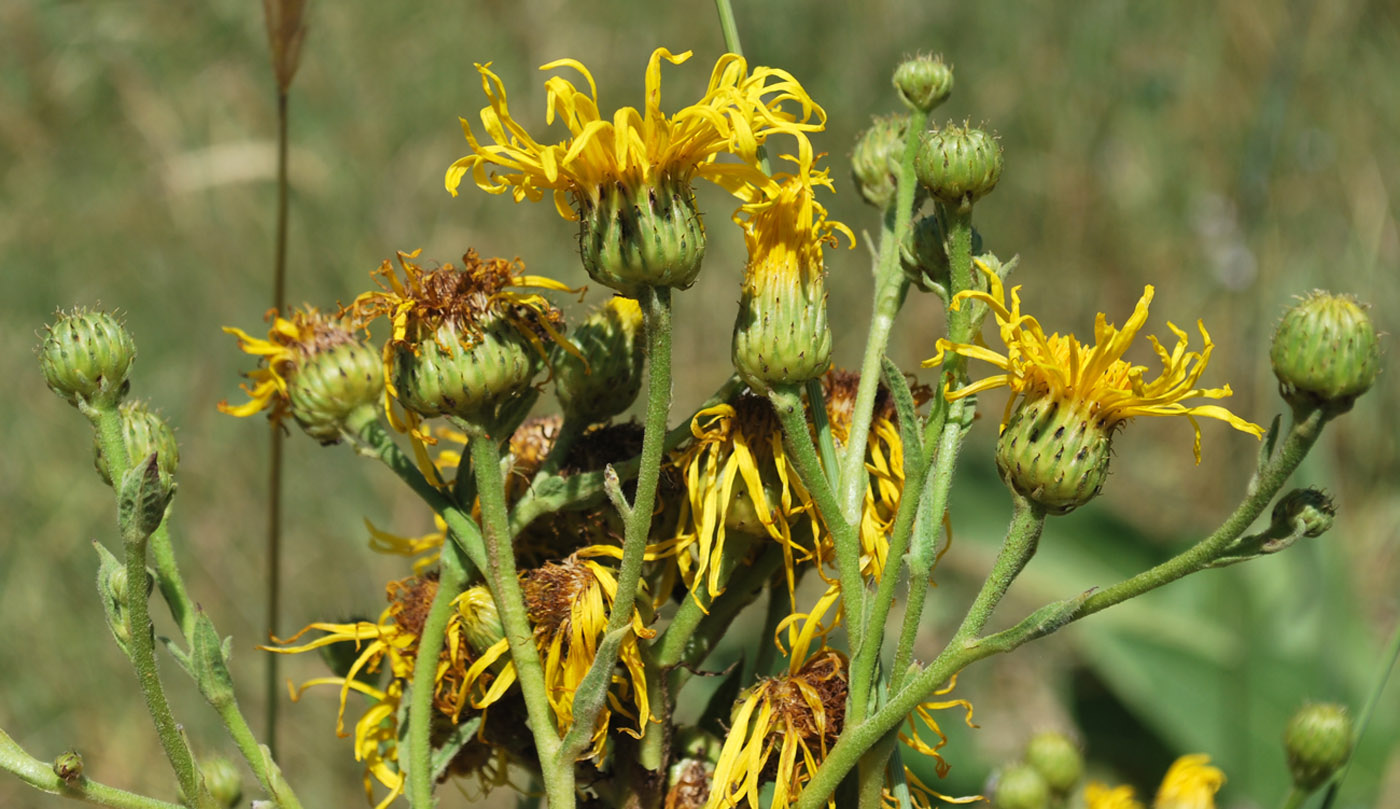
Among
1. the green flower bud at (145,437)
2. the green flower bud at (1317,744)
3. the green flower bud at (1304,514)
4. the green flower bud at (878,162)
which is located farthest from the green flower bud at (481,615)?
the green flower bud at (1317,744)

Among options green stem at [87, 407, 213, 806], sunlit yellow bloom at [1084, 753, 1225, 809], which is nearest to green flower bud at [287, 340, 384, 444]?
green stem at [87, 407, 213, 806]

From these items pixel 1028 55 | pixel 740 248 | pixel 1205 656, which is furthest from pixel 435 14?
pixel 1205 656

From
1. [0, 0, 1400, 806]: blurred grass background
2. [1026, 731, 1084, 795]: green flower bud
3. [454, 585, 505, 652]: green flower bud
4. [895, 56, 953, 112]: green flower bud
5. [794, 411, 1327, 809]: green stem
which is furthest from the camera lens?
[0, 0, 1400, 806]: blurred grass background

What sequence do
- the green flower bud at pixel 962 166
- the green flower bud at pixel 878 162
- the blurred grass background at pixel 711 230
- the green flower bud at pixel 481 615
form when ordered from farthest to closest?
the blurred grass background at pixel 711 230, the green flower bud at pixel 878 162, the green flower bud at pixel 481 615, the green flower bud at pixel 962 166

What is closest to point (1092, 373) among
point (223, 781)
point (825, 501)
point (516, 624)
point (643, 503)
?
point (825, 501)

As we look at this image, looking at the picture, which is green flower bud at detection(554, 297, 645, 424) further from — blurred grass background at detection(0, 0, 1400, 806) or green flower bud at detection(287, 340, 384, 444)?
blurred grass background at detection(0, 0, 1400, 806)

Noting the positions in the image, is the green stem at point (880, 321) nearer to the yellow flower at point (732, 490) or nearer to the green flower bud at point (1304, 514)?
the yellow flower at point (732, 490)

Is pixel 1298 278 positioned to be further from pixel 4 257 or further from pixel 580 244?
pixel 4 257
